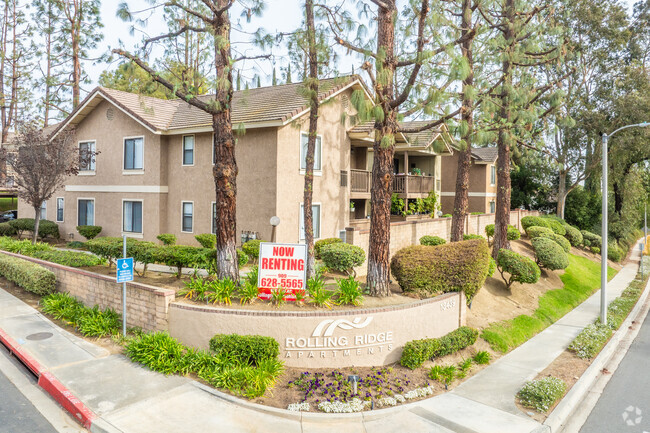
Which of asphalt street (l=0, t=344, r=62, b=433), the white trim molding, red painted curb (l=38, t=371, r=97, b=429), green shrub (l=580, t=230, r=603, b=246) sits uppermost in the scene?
the white trim molding

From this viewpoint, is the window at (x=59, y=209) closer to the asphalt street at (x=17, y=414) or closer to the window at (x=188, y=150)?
the window at (x=188, y=150)

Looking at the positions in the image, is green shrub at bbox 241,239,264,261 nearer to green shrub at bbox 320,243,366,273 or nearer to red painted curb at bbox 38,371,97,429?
green shrub at bbox 320,243,366,273

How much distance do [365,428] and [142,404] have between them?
13.0 ft

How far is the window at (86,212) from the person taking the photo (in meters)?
23.4

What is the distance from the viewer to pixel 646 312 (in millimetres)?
18781

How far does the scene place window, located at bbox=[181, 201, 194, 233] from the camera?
19938mm

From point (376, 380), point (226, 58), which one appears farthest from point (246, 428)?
point (226, 58)

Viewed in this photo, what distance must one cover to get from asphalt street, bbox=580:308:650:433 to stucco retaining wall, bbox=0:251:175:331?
906 cm

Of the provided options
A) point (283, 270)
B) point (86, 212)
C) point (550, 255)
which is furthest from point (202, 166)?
point (550, 255)

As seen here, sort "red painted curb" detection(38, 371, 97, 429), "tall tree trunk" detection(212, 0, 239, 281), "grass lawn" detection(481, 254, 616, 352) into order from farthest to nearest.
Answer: "grass lawn" detection(481, 254, 616, 352) < "tall tree trunk" detection(212, 0, 239, 281) < "red painted curb" detection(38, 371, 97, 429)

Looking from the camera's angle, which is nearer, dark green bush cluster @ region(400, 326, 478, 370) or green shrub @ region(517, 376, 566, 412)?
green shrub @ region(517, 376, 566, 412)

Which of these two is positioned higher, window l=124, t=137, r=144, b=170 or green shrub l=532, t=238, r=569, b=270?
window l=124, t=137, r=144, b=170

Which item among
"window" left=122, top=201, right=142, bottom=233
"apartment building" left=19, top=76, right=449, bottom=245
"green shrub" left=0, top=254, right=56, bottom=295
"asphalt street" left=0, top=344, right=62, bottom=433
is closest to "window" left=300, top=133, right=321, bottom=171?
"apartment building" left=19, top=76, right=449, bottom=245

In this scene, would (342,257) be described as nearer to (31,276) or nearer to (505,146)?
(31,276)
